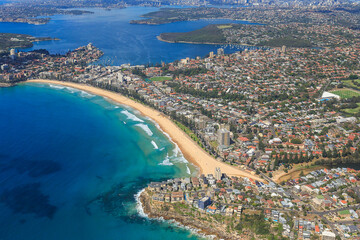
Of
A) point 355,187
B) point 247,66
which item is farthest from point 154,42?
point 355,187

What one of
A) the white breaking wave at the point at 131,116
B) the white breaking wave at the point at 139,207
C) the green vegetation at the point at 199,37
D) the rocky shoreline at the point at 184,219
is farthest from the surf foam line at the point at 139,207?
the green vegetation at the point at 199,37

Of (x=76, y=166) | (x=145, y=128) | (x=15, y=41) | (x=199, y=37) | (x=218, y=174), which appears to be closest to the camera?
(x=218, y=174)

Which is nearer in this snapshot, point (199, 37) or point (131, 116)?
point (131, 116)

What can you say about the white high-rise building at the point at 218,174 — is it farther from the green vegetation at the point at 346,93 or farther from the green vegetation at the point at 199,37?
the green vegetation at the point at 199,37

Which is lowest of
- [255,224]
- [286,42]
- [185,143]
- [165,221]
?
[165,221]

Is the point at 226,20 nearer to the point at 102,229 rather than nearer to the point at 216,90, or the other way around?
the point at 216,90

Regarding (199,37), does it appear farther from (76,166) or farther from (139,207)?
(139,207)

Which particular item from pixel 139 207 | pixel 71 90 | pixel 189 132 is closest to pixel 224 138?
pixel 189 132
